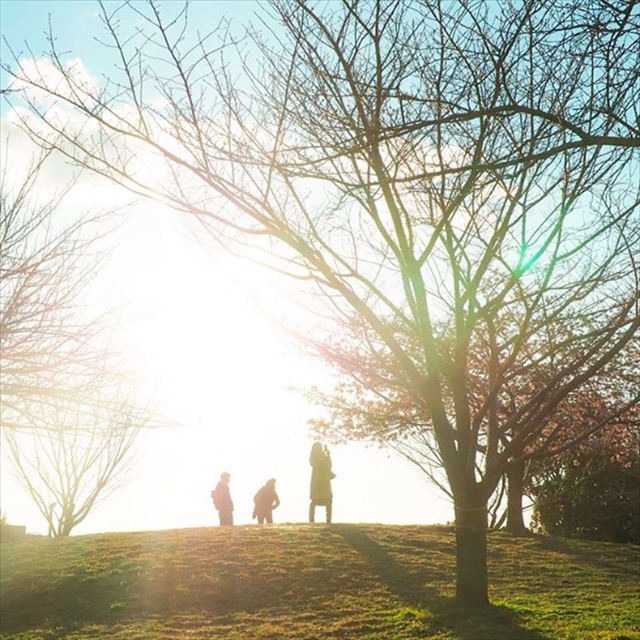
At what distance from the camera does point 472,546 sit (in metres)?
8.80

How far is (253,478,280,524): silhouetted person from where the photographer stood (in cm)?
1936

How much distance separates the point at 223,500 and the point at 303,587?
27.6ft

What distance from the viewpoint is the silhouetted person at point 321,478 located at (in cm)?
1730

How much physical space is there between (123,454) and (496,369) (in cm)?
1570

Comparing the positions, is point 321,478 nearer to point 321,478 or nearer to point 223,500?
point 321,478

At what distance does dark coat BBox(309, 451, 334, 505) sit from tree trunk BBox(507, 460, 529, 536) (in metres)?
3.78

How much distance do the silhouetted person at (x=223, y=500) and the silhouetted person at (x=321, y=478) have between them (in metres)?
2.56

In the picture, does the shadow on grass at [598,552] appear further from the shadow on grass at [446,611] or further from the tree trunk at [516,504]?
the shadow on grass at [446,611]

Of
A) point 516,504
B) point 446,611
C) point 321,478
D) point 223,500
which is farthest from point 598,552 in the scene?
point 223,500

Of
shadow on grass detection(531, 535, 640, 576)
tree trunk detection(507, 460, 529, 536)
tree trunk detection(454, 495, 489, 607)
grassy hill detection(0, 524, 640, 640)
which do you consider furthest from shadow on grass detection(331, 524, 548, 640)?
tree trunk detection(507, 460, 529, 536)

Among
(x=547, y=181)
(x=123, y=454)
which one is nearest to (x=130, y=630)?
(x=547, y=181)

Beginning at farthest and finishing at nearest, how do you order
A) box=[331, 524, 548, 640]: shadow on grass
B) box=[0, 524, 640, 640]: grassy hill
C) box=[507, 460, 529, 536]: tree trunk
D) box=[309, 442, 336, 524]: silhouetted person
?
box=[507, 460, 529, 536]: tree trunk < box=[309, 442, 336, 524]: silhouetted person < box=[0, 524, 640, 640]: grassy hill < box=[331, 524, 548, 640]: shadow on grass

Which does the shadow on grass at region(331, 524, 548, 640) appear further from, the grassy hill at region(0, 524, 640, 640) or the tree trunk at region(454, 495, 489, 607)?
the tree trunk at region(454, 495, 489, 607)

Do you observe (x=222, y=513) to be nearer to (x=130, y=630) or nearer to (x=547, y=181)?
(x=130, y=630)
